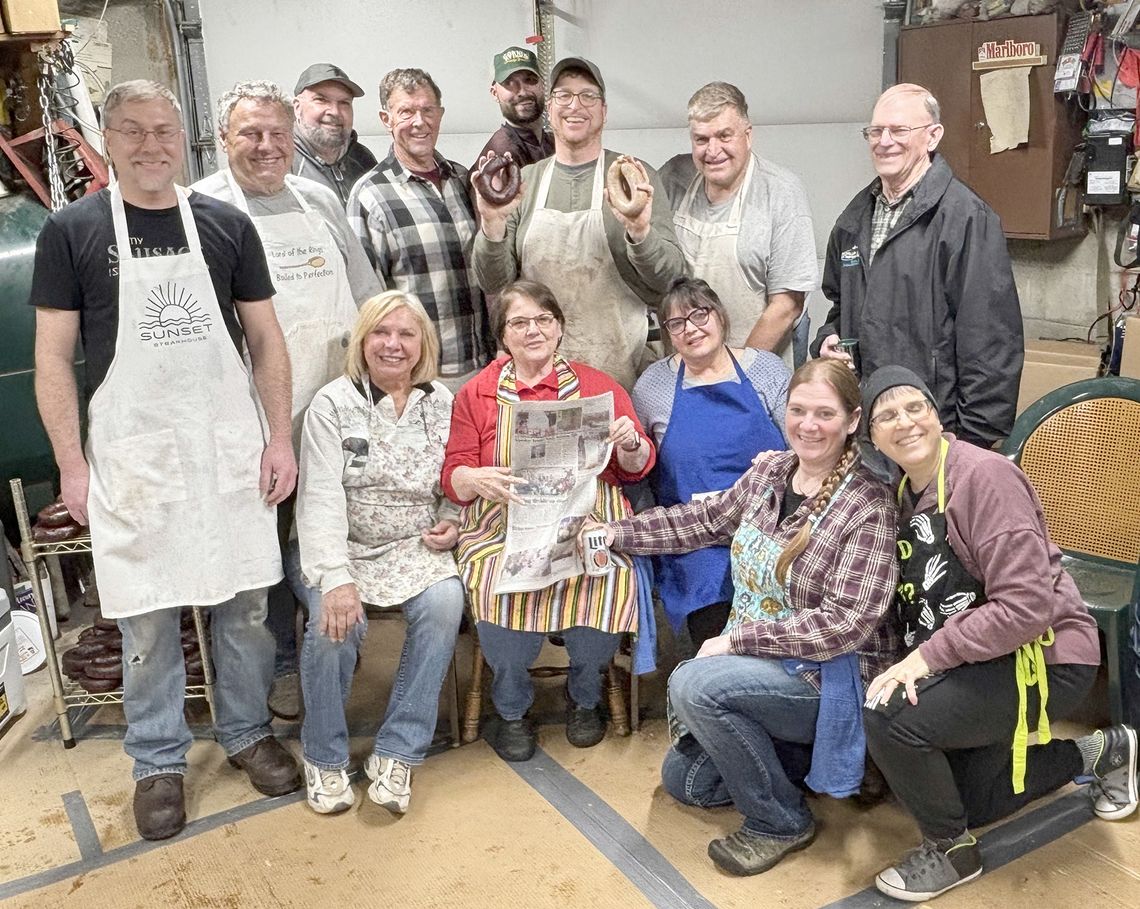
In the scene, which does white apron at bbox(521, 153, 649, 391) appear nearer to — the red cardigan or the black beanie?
the red cardigan

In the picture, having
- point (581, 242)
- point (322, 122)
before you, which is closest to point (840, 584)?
point (581, 242)

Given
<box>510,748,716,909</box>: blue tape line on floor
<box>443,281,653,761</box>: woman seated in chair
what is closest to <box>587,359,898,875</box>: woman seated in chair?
<box>510,748,716,909</box>: blue tape line on floor

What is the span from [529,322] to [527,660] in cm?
90

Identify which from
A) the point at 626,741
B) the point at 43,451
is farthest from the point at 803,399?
the point at 43,451

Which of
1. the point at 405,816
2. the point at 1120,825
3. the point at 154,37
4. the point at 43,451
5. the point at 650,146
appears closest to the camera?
the point at 1120,825

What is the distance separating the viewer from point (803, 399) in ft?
7.89

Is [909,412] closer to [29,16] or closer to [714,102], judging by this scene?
[714,102]

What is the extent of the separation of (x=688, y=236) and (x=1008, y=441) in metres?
1.08

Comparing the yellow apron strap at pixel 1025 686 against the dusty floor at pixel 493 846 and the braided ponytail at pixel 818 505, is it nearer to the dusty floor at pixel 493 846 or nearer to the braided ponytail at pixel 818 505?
the dusty floor at pixel 493 846

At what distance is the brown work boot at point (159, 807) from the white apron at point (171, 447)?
48cm

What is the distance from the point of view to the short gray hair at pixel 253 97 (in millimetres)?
2695

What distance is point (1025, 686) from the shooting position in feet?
7.32

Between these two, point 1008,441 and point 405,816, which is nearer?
point 405,816

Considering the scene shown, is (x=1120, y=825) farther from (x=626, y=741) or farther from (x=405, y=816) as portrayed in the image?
(x=405, y=816)
